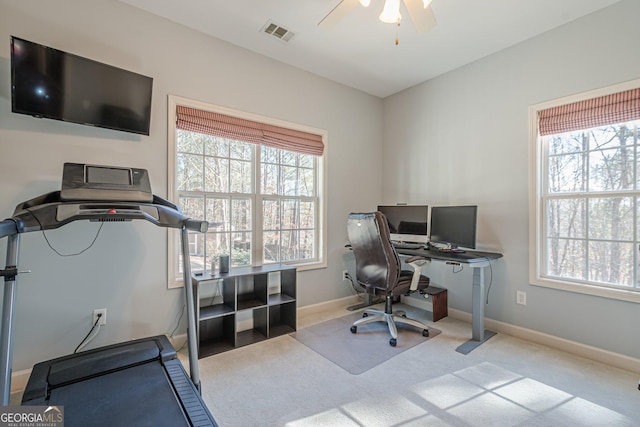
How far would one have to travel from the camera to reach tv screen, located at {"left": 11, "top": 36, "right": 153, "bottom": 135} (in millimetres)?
1852

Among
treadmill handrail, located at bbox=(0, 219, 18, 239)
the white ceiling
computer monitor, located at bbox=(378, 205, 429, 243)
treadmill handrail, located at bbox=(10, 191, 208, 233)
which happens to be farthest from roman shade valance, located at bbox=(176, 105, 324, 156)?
treadmill handrail, located at bbox=(0, 219, 18, 239)

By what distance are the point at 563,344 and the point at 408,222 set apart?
1.79 m

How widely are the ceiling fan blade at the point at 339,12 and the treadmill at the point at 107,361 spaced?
1670mm

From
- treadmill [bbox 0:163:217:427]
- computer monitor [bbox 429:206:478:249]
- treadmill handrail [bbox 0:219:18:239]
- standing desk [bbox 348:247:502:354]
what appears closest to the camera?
treadmill handrail [bbox 0:219:18:239]

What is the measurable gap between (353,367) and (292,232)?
1609 mm

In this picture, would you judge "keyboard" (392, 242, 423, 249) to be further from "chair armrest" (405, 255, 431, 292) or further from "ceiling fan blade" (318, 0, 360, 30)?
"ceiling fan blade" (318, 0, 360, 30)

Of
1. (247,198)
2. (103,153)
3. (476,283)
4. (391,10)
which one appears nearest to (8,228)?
(103,153)

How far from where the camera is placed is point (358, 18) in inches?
98.8

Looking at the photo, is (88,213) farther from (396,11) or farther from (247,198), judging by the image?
(396,11)

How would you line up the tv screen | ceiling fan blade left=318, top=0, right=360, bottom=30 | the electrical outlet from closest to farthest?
the tv screen, ceiling fan blade left=318, top=0, right=360, bottom=30, the electrical outlet

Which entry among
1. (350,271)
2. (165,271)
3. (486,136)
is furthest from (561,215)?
(165,271)

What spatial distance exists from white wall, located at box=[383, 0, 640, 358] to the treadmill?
112 inches

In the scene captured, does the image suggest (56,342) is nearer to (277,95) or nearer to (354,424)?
(354,424)

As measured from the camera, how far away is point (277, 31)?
2.69 metres
